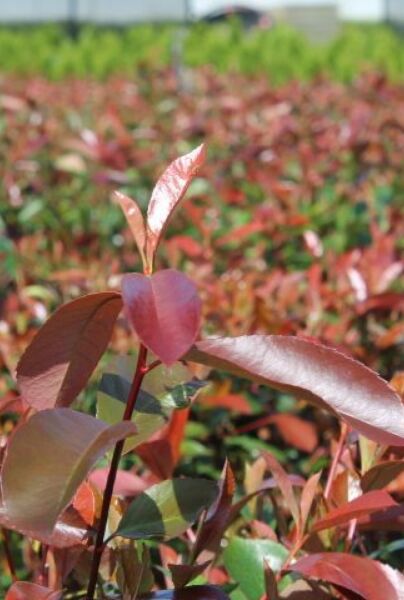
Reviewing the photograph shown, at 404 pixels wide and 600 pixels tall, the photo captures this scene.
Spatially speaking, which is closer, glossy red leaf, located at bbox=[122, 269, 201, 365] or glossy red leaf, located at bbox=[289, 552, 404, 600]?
glossy red leaf, located at bbox=[122, 269, 201, 365]

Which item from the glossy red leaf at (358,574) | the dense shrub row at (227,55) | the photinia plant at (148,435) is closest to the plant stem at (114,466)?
the photinia plant at (148,435)

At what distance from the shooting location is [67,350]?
866 millimetres

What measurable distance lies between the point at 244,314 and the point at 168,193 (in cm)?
107

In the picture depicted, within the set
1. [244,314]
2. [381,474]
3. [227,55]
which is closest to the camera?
[381,474]

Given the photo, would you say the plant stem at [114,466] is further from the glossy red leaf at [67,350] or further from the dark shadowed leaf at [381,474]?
the dark shadowed leaf at [381,474]

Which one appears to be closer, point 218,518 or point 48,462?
point 48,462

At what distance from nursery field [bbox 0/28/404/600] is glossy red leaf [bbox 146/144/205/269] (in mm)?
55

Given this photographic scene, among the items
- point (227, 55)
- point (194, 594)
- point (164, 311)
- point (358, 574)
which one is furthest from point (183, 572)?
point (227, 55)

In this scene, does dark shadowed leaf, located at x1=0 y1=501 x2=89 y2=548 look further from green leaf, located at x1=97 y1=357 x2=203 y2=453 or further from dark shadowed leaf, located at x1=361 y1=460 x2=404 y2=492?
dark shadowed leaf, located at x1=361 y1=460 x2=404 y2=492

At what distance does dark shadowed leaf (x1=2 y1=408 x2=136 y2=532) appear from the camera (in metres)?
0.75

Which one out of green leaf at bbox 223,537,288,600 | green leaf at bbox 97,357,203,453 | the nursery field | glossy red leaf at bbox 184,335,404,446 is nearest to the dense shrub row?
the nursery field

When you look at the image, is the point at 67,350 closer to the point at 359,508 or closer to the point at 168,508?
the point at 168,508

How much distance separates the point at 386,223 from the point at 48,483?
2.22 metres

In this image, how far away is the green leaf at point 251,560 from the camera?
1059 mm
